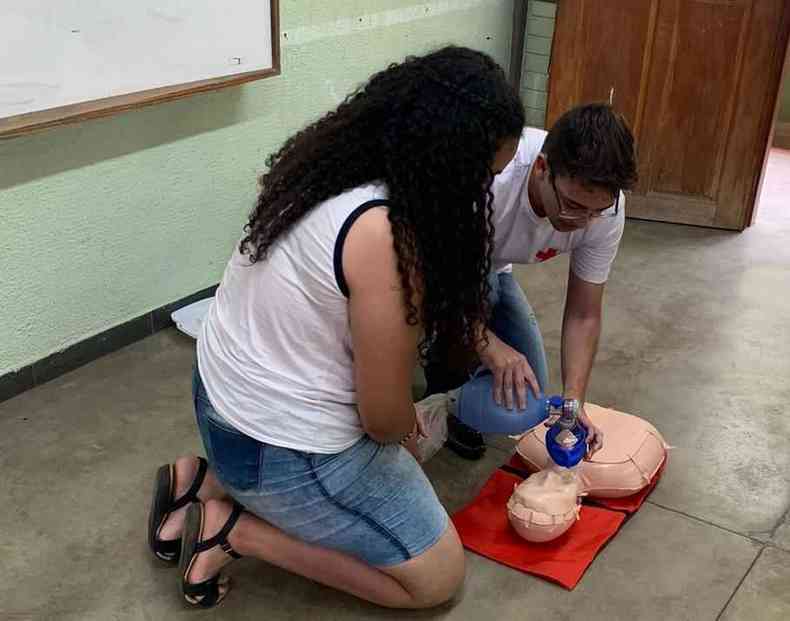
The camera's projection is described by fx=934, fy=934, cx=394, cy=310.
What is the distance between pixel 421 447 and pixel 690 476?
0.59m

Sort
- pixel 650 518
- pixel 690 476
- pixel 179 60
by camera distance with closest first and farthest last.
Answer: pixel 650 518 < pixel 690 476 < pixel 179 60

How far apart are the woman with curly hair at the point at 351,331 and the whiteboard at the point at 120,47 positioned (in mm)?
778

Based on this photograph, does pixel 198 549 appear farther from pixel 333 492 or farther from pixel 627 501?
pixel 627 501

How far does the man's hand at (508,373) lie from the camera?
178cm

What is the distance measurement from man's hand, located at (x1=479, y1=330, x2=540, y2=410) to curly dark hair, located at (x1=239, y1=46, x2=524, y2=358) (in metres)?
0.39

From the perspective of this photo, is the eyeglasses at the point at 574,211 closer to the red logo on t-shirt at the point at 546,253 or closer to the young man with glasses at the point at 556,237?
the young man with glasses at the point at 556,237

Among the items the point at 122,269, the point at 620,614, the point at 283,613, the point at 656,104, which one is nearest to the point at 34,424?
the point at 122,269

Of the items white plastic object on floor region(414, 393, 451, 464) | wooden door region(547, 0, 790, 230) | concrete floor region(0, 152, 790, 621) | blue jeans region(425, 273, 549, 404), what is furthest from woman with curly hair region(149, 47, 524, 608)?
wooden door region(547, 0, 790, 230)

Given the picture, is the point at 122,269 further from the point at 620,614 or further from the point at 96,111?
the point at 620,614

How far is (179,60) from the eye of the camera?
227 cm

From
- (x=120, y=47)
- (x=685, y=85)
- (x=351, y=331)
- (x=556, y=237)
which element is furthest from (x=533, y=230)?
(x=685, y=85)

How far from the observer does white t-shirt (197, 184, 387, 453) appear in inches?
52.6

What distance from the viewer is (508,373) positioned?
178cm

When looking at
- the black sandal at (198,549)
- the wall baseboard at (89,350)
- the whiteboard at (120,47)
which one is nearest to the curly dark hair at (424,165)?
the black sandal at (198,549)
